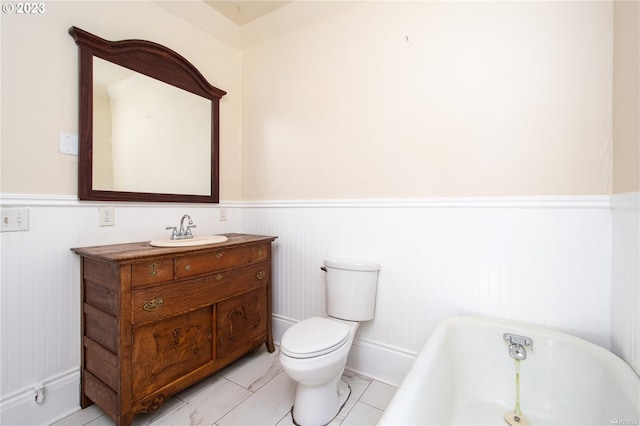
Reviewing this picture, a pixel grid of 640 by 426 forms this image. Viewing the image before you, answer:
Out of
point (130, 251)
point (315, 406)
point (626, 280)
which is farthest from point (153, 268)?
point (626, 280)

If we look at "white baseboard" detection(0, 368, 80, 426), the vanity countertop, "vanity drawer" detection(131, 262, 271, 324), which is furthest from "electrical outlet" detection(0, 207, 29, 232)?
"white baseboard" detection(0, 368, 80, 426)

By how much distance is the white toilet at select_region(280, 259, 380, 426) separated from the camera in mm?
1321

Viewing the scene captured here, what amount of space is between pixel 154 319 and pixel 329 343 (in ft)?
2.83

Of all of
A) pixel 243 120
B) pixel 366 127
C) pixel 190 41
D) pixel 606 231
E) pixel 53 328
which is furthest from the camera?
pixel 243 120

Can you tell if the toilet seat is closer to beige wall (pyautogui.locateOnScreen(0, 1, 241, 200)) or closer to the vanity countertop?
the vanity countertop

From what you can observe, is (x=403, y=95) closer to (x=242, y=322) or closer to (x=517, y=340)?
(x=517, y=340)

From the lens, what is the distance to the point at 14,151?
134 centimetres

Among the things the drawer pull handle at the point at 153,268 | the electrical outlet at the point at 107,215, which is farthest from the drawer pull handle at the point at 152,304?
the electrical outlet at the point at 107,215

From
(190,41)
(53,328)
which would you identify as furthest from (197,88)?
(53,328)

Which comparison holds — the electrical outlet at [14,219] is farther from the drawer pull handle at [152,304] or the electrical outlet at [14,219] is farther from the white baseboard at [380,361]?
the white baseboard at [380,361]

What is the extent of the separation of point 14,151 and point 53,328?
2.91ft

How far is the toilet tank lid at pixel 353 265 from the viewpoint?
1712 millimetres

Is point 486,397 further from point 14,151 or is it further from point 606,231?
point 14,151

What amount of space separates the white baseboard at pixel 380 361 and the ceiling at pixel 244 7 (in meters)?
2.43
